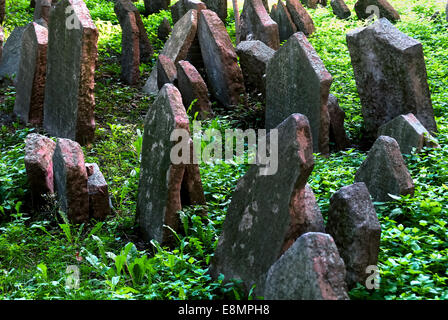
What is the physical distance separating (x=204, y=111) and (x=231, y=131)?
706mm

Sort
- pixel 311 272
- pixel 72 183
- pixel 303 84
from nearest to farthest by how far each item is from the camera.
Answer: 1. pixel 311 272
2. pixel 72 183
3. pixel 303 84

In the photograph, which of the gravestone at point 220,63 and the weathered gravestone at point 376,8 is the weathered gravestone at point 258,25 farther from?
the weathered gravestone at point 376,8

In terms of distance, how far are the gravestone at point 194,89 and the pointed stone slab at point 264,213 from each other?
369 cm

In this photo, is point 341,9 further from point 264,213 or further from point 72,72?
point 264,213

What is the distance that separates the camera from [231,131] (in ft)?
22.5

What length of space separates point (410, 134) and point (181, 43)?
13.7 feet

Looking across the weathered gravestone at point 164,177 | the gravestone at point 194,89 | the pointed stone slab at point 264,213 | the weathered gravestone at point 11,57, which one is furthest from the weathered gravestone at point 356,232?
the weathered gravestone at point 11,57

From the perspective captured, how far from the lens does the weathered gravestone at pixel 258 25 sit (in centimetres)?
955

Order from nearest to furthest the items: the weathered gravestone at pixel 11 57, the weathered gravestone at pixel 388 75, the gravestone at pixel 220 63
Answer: the weathered gravestone at pixel 388 75, the gravestone at pixel 220 63, the weathered gravestone at pixel 11 57

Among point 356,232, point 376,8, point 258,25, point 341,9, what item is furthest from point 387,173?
point 341,9

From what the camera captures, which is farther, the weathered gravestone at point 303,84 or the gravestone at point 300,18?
the gravestone at point 300,18

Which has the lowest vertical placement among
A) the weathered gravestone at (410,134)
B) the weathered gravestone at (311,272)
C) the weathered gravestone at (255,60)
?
the weathered gravestone at (311,272)

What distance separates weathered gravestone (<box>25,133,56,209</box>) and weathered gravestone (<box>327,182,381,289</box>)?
9.49 feet

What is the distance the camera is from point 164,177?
4477 mm
